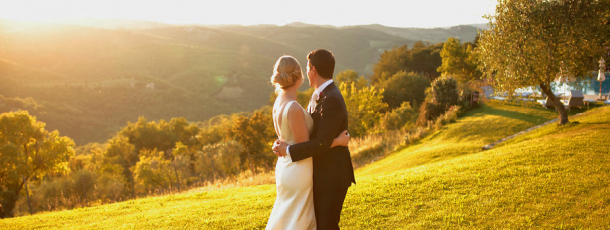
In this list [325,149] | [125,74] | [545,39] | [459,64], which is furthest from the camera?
[125,74]

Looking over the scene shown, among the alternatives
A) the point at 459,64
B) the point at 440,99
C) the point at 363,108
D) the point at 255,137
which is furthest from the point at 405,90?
the point at 440,99

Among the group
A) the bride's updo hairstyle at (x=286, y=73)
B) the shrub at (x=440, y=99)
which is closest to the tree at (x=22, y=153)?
the bride's updo hairstyle at (x=286, y=73)

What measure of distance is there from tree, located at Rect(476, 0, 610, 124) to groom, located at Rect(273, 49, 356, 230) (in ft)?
40.5

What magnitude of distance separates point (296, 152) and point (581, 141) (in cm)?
1002

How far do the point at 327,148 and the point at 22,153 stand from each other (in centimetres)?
2579

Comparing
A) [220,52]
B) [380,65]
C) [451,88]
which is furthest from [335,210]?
[220,52]

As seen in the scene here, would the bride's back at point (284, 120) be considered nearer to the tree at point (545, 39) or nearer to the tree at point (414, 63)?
the tree at point (545, 39)

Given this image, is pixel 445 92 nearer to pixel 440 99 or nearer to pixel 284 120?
pixel 440 99

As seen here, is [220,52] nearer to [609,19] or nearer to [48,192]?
[48,192]

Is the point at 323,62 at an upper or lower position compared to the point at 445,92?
upper

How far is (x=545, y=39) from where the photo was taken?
1322cm

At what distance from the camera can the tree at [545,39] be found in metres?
12.8

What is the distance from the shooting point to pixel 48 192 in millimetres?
28906

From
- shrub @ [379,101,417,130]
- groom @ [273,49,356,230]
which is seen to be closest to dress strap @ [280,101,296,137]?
groom @ [273,49,356,230]
